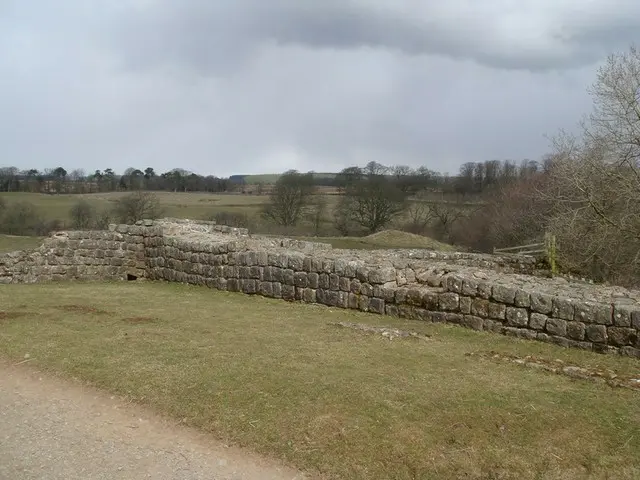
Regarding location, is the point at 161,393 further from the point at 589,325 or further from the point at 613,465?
the point at 589,325

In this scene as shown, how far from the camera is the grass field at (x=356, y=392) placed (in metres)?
5.23

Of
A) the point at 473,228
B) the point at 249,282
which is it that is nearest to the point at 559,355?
the point at 249,282

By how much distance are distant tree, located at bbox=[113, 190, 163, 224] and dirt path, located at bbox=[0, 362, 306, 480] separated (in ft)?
137

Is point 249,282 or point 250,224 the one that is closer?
point 249,282

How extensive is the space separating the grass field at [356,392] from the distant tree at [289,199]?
47.4 meters

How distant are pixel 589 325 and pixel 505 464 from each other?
4464 millimetres

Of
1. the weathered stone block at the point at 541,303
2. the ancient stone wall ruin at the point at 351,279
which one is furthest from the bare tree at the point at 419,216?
the weathered stone block at the point at 541,303

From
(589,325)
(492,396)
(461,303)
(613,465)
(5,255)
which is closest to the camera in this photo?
(613,465)

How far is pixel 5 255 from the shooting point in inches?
674

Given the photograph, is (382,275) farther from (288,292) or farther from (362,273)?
(288,292)

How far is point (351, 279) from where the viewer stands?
1205 centimetres

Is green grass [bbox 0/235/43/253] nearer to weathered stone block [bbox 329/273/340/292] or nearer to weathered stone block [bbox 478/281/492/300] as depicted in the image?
weathered stone block [bbox 329/273/340/292]

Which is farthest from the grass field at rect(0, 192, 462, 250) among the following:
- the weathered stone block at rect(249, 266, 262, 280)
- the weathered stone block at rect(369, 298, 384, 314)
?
the weathered stone block at rect(369, 298, 384, 314)

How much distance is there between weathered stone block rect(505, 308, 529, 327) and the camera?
9.51 meters
